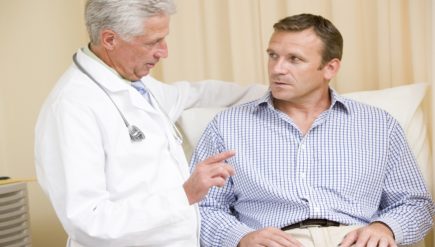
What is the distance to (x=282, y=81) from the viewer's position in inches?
82.9

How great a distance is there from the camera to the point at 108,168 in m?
1.65

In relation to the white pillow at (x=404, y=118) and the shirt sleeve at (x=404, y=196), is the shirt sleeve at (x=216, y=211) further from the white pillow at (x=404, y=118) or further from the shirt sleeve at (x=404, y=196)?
the shirt sleeve at (x=404, y=196)

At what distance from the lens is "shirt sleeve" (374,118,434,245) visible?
6.57 ft

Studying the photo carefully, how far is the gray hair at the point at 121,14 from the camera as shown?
1.65 metres

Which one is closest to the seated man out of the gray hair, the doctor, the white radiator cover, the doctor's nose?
the doctor

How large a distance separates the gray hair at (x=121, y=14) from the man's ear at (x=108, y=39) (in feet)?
0.03

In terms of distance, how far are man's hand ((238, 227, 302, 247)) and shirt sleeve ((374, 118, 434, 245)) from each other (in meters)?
0.28

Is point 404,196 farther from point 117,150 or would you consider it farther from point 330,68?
point 117,150

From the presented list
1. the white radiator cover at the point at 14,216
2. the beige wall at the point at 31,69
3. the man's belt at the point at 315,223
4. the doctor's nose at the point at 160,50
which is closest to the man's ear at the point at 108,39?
the doctor's nose at the point at 160,50

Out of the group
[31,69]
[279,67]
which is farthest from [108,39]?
[31,69]

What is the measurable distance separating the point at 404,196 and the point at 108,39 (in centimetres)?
96

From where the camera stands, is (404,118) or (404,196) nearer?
(404,196)

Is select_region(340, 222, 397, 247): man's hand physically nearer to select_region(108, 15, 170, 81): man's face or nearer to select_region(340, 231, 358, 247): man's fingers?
select_region(340, 231, 358, 247): man's fingers

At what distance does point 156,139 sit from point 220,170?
24cm
